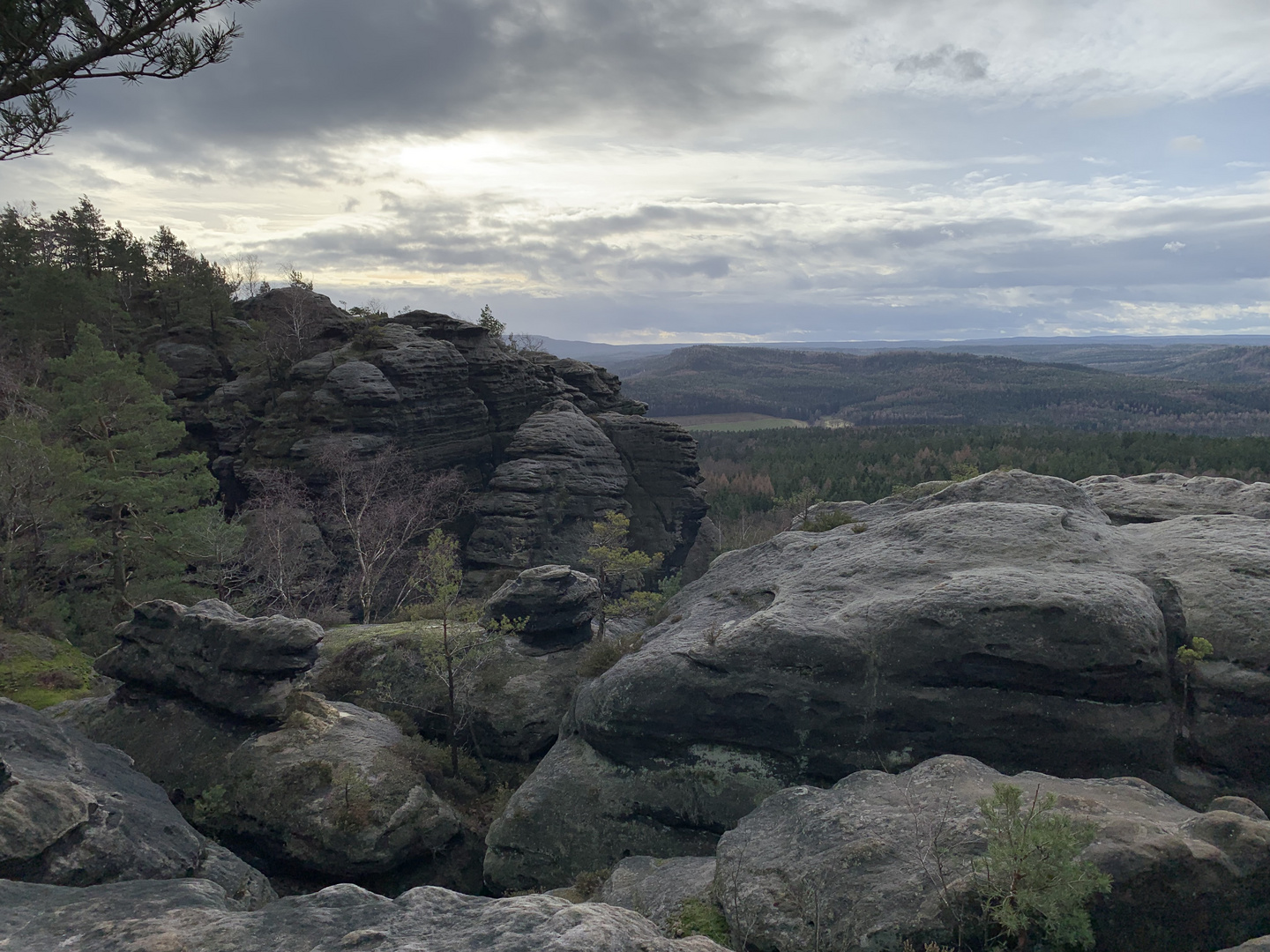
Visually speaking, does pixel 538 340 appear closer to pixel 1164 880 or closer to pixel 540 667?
pixel 540 667

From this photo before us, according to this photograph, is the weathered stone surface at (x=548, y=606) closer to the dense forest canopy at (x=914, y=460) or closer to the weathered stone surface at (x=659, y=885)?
the weathered stone surface at (x=659, y=885)

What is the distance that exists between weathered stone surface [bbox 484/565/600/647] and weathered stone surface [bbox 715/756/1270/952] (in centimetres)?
1566

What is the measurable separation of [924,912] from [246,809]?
59.5ft

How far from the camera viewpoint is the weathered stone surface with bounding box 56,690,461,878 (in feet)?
60.7

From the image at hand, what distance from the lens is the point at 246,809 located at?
18844mm

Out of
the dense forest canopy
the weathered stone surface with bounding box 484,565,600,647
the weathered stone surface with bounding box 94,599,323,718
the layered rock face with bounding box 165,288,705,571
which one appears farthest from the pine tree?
the dense forest canopy

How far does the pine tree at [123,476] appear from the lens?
3067 centimetres

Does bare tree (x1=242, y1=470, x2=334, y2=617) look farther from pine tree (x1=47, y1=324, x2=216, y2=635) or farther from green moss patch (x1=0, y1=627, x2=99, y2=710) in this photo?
green moss patch (x1=0, y1=627, x2=99, y2=710)

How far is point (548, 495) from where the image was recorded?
5534cm

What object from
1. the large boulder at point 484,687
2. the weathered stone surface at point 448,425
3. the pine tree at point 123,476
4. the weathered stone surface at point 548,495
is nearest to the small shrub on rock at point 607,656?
the large boulder at point 484,687

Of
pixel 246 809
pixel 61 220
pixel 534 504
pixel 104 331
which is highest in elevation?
pixel 61 220

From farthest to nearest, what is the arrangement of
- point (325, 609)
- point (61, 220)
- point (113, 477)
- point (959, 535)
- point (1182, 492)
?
point (61, 220) < point (325, 609) < point (113, 477) < point (1182, 492) < point (959, 535)

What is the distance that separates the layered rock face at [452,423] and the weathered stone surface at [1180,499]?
39300 millimetres

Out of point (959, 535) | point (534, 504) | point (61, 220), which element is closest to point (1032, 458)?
point (534, 504)
